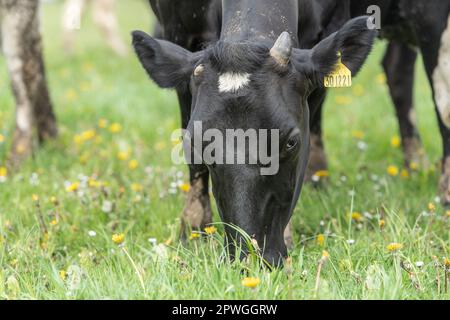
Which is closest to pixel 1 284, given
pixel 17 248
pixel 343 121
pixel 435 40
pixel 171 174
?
pixel 17 248

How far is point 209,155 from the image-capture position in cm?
330

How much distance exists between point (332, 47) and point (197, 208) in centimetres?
160

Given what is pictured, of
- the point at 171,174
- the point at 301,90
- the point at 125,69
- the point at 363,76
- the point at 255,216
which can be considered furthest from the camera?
the point at 125,69

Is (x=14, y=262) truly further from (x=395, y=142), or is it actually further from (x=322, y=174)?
(x=395, y=142)

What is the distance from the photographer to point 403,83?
6590mm

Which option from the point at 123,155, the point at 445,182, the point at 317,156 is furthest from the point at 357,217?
the point at 123,155

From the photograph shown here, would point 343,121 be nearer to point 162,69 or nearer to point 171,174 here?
point 171,174

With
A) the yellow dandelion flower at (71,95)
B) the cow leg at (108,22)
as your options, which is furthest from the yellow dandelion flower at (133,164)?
the cow leg at (108,22)

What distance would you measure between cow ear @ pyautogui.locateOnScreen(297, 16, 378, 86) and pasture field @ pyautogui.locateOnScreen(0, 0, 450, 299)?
0.79 meters

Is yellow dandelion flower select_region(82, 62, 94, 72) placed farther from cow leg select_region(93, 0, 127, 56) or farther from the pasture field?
the pasture field

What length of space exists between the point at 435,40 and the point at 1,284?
310 cm

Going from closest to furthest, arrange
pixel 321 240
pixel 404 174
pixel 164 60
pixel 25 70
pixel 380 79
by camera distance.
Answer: pixel 164 60 → pixel 321 240 → pixel 404 174 → pixel 25 70 → pixel 380 79

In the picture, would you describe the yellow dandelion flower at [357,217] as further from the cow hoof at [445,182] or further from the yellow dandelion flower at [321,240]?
the cow hoof at [445,182]

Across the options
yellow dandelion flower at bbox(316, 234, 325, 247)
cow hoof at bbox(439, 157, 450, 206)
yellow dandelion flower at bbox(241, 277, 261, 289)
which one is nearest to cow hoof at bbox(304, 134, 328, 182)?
cow hoof at bbox(439, 157, 450, 206)
